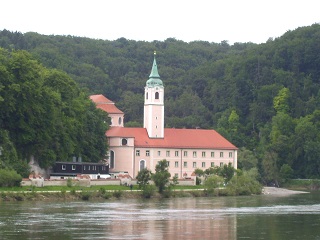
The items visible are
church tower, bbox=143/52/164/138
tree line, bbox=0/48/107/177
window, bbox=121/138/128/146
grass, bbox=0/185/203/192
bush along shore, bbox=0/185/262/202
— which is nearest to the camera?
bush along shore, bbox=0/185/262/202

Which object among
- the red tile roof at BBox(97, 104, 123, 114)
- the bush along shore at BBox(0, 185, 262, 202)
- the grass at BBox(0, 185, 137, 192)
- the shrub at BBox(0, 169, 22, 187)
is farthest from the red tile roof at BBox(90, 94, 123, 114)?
the shrub at BBox(0, 169, 22, 187)

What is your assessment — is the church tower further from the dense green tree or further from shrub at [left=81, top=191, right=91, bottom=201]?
shrub at [left=81, top=191, right=91, bottom=201]

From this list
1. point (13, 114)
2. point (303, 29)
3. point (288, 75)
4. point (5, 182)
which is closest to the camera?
point (5, 182)

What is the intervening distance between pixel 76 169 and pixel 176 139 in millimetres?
22404

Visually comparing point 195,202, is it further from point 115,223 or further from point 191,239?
point 191,239

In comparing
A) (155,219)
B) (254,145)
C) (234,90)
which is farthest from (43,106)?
(234,90)

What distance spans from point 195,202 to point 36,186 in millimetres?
13307

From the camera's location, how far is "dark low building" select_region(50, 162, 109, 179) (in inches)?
4161

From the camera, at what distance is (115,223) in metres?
63.1

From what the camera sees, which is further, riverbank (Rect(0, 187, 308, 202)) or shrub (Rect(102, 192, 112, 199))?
shrub (Rect(102, 192, 112, 199))

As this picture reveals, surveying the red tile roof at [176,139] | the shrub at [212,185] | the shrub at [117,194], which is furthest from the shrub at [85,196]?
the red tile roof at [176,139]

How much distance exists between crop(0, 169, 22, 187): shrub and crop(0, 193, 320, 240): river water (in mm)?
7952

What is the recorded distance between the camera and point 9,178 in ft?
290

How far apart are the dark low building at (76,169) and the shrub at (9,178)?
14.2 meters
